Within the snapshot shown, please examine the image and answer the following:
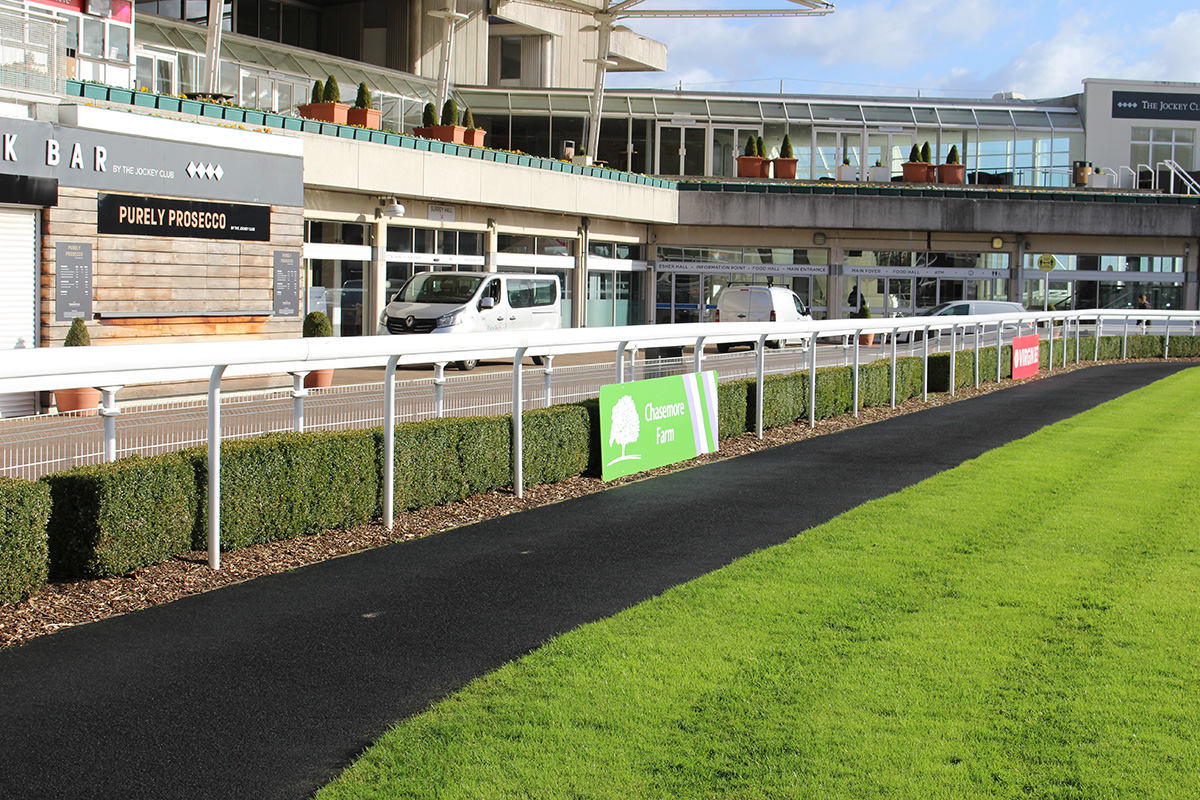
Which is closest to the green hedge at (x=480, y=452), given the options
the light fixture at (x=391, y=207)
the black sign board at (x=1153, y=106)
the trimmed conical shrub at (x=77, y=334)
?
the trimmed conical shrub at (x=77, y=334)

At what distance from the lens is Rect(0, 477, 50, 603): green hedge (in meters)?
6.23

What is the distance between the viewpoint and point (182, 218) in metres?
18.8

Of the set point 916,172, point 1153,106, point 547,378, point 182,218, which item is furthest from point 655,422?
point 1153,106

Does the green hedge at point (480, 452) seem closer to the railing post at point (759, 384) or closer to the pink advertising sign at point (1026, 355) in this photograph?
the railing post at point (759, 384)

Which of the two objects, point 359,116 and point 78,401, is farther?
point 359,116

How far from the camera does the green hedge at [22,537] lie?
20.4 feet

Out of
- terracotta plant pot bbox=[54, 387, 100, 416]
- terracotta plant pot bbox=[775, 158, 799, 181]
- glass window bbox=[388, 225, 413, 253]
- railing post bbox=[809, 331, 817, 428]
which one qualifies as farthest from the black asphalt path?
terracotta plant pot bbox=[775, 158, 799, 181]

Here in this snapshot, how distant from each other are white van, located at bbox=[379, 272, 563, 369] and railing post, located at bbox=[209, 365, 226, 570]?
16.0m

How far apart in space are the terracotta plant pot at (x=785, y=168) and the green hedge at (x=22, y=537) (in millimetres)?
40946

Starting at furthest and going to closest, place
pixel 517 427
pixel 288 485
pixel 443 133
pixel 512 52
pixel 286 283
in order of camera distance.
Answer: pixel 512 52 → pixel 443 133 → pixel 286 283 → pixel 517 427 → pixel 288 485

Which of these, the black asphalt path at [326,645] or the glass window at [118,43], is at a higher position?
the glass window at [118,43]

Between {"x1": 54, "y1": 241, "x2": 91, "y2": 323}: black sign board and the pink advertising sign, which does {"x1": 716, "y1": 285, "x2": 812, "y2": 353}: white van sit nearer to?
the pink advertising sign

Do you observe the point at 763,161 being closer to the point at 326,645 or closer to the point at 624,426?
the point at 624,426

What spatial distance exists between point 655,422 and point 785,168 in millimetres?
34871
